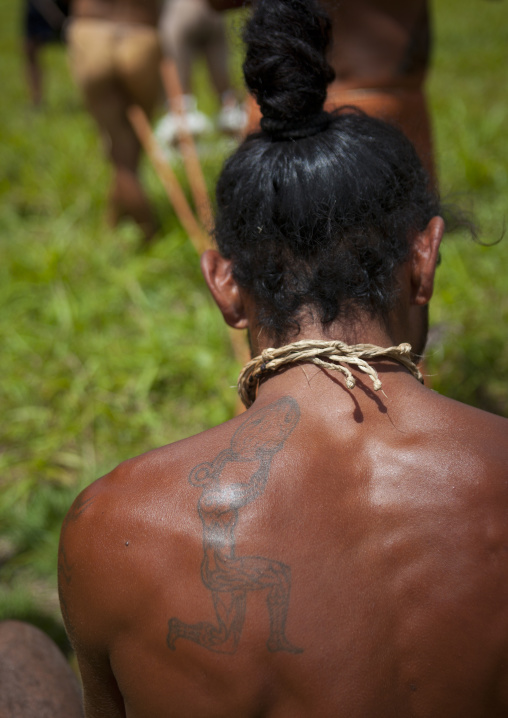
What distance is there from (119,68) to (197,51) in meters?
2.28

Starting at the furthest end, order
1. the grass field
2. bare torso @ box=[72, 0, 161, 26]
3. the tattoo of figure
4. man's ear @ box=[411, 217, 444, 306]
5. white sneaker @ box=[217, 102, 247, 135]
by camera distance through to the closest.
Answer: white sneaker @ box=[217, 102, 247, 135]
bare torso @ box=[72, 0, 161, 26]
the grass field
man's ear @ box=[411, 217, 444, 306]
the tattoo of figure

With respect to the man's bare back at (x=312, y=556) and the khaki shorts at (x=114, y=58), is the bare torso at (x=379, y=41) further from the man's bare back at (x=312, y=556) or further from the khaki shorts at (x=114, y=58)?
the khaki shorts at (x=114, y=58)

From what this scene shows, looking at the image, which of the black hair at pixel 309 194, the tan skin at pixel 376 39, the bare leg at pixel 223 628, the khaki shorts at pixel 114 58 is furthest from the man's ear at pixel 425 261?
the khaki shorts at pixel 114 58

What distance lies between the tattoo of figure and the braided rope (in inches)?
7.3

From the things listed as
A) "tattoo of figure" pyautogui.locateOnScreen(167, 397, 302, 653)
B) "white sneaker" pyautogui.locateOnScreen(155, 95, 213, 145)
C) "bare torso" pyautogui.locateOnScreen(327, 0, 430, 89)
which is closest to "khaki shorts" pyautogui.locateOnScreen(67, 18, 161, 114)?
"white sneaker" pyautogui.locateOnScreen(155, 95, 213, 145)

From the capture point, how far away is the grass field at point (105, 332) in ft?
9.39

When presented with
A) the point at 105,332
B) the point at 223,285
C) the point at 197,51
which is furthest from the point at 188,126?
the point at 223,285

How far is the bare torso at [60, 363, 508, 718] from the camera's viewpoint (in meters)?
1.09

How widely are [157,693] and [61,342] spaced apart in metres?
2.63

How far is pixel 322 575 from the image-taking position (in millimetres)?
1097

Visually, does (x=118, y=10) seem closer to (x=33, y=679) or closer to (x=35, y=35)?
(x=33, y=679)

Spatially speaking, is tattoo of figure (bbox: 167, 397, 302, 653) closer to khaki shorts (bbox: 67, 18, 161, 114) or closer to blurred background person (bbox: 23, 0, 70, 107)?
khaki shorts (bbox: 67, 18, 161, 114)

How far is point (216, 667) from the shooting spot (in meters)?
1.11

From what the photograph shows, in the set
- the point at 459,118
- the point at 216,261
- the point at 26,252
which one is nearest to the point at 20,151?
the point at 26,252
